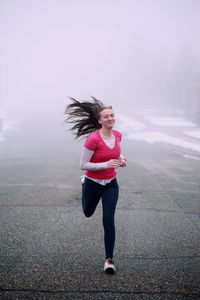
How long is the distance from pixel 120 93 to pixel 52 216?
57059mm

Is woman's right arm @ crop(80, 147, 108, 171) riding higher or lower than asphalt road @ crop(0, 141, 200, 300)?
higher

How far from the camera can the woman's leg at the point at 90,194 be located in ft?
12.1

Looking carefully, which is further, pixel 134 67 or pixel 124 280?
pixel 134 67

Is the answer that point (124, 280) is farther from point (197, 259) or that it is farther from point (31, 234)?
point (31, 234)

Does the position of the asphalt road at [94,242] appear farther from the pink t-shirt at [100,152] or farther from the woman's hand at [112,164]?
the woman's hand at [112,164]

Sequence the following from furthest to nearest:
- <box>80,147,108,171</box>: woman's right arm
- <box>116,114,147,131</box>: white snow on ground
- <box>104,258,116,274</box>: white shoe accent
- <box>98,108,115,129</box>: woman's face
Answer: <box>116,114,147,131</box>: white snow on ground
<box>98,108,115,129</box>: woman's face
<box>80,147,108,171</box>: woman's right arm
<box>104,258,116,274</box>: white shoe accent

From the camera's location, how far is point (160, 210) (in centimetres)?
556

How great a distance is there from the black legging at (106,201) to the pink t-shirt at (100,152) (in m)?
0.12

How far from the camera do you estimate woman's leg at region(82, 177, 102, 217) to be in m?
3.68

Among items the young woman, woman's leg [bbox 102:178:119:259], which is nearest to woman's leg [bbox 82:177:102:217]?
the young woman

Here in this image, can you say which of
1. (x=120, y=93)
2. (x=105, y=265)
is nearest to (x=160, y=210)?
(x=105, y=265)

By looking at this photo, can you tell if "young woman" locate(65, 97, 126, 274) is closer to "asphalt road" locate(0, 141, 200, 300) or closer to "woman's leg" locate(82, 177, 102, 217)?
"woman's leg" locate(82, 177, 102, 217)

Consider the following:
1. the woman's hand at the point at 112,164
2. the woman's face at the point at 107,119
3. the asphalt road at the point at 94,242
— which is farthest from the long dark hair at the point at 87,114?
the asphalt road at the point at 94,242

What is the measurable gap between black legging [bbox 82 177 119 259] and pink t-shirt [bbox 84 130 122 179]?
0.12m
